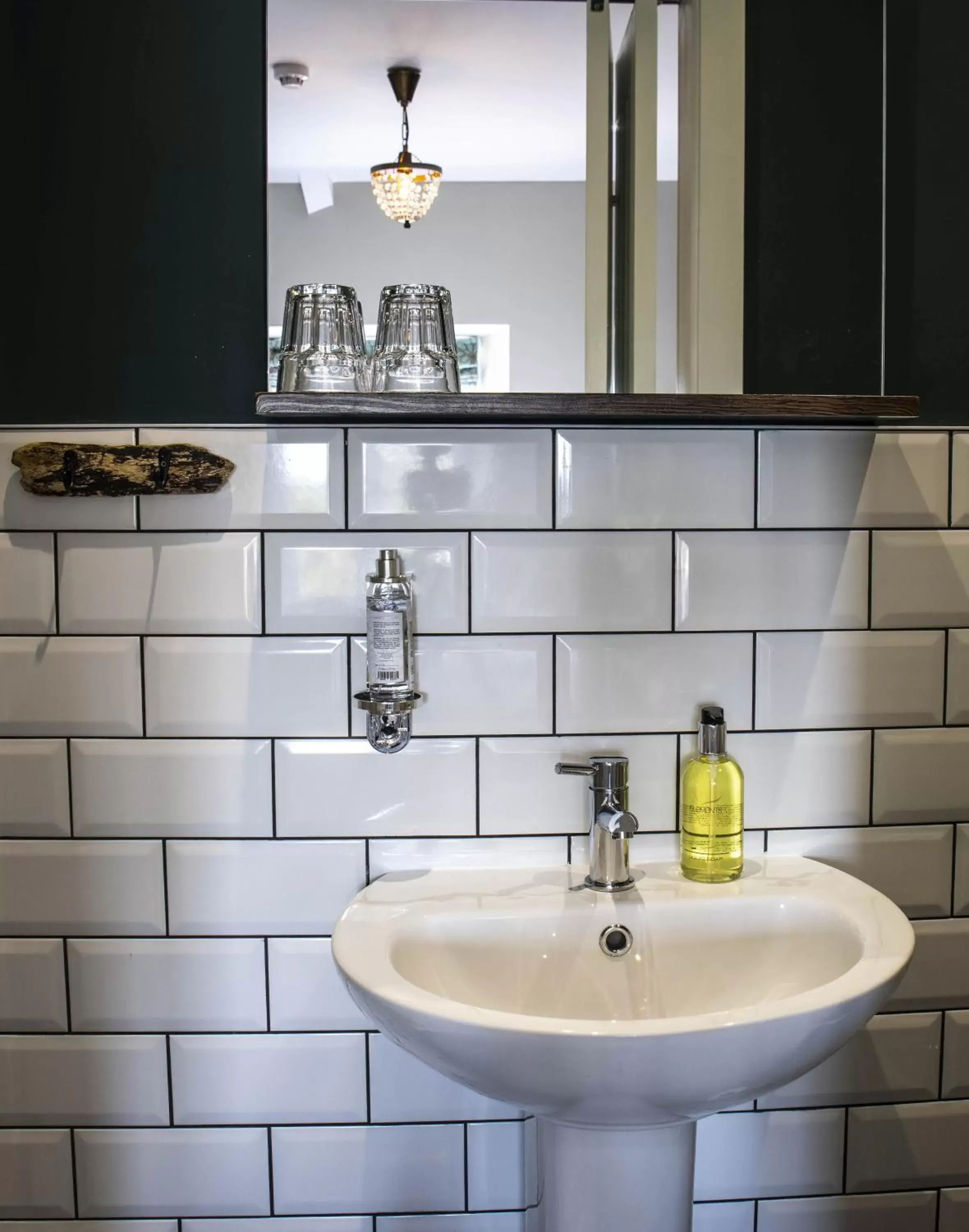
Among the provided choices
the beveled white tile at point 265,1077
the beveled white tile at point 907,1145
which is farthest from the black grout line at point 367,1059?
the beveled white tile at point 907,1145

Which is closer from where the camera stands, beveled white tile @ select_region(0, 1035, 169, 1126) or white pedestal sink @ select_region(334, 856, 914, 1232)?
white pedestal sink @ select_region(334, 856, 914, 1232)

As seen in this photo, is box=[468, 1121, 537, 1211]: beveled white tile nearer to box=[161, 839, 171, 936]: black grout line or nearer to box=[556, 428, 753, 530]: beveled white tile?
box=[161, 839, 171, 936]: black grout line

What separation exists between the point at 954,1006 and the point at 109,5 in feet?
4.72

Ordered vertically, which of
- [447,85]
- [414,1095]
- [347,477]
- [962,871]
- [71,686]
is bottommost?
[414,1095]

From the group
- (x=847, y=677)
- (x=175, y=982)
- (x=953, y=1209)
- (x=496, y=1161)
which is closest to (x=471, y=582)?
(x=847, y=677)

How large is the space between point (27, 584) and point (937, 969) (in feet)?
3.61

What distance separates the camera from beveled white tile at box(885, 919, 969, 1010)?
1.20 meters

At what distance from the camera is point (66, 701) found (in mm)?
1128

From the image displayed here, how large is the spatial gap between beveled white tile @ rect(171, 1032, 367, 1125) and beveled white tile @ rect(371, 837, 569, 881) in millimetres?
194

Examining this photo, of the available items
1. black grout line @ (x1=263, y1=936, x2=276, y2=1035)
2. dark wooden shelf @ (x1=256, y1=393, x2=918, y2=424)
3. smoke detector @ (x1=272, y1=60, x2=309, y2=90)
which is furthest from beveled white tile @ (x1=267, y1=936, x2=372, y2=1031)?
smoke detector @ (x1=272, y1=60, x2=309, y2=90)

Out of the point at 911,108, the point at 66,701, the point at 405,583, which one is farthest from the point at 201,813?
the point at 911,108

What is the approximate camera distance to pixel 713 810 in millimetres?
1083

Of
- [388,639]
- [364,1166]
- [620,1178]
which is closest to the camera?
[620,1178]

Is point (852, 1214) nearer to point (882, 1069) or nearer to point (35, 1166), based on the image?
point (882, 1069)
